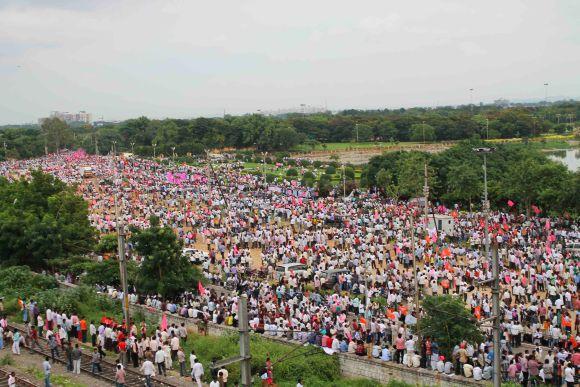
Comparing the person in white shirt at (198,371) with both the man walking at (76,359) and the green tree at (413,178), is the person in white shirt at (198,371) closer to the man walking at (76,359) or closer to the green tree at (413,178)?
the man walking at (76,359)

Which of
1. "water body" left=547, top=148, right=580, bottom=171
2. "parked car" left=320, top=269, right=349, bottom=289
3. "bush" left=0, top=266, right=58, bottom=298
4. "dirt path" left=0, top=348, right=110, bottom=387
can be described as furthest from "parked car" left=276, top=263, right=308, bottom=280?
"water body" left=547, top=148, right=580, bottom=171

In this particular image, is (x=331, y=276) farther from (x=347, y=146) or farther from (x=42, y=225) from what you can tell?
(x=347, y=146)

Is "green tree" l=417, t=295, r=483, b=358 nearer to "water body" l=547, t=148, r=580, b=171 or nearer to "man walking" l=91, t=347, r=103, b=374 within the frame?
"man walking" l=91, t=347, r=103, b=374

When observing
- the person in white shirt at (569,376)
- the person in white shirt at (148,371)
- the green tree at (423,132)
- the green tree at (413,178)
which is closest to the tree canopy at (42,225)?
the person in white shirt at (148,371)

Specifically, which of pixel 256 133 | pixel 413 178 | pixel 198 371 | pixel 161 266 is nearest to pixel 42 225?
pixel 161 266

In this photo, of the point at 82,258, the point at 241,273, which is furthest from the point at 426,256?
the point at 82,258

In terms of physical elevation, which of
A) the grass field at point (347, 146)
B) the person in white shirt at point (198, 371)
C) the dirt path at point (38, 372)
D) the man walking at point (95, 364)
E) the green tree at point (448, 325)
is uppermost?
the grass field at point (347, 146)
